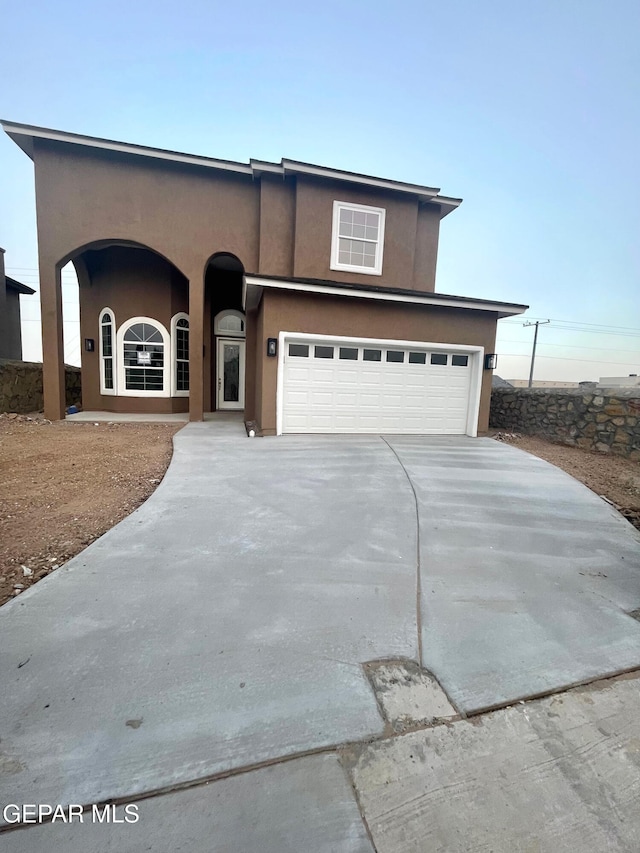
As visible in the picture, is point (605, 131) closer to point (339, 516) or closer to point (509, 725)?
point (339, 516)

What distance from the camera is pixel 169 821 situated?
1.34m

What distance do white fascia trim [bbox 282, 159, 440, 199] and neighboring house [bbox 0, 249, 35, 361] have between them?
43.8ft

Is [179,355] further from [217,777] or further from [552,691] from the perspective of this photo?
[552,691]

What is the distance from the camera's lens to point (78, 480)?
5387 mm

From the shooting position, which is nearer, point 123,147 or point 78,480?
point 78,480

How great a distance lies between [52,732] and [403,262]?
12.0 metres

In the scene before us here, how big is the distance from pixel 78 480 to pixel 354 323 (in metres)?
6.27

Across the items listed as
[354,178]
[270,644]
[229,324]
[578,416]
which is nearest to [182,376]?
[229,324]

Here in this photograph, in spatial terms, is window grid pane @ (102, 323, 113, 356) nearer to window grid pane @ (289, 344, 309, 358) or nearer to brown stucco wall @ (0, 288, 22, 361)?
brown stucco wall @ (0, 288, 22, 361)

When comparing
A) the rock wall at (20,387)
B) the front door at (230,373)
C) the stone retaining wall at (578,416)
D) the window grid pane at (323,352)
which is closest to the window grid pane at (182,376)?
the front door at (230,373)

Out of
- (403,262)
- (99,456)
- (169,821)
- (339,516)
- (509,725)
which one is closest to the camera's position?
(169,821)

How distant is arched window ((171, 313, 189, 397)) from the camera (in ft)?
41.4

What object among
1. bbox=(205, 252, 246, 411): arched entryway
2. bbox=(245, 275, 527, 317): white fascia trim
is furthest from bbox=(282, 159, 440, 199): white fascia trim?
bbox=(245, 275, 527, 317): white fascia trim

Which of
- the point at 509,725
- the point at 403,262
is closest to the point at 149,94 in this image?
the point at 403,262
